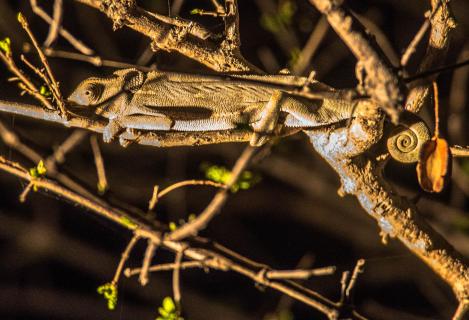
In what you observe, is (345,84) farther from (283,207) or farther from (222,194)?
(222,194)

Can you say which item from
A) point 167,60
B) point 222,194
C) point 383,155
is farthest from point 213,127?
point 167,60

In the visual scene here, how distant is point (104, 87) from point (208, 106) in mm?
478

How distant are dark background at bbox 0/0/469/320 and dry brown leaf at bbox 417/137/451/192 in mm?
1581

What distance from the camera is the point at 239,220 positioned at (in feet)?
12.0

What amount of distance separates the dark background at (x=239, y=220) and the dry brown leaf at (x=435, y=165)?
1581mm

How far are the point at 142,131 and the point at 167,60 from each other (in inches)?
44.3

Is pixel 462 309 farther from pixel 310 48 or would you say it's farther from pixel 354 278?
pixel 310 48

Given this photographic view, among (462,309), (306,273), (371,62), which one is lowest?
(306,273)

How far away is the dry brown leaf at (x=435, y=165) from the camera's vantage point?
5.69 ft

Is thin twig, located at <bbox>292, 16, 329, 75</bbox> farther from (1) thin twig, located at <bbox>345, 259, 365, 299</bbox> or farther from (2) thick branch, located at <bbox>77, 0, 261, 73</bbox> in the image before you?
(1) thin twig, located at <bbox>345, 259, 365, 299</bbox>

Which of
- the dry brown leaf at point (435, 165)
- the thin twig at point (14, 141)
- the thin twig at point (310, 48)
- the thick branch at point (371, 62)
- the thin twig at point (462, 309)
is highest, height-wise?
the thin twig at point (310, 48)

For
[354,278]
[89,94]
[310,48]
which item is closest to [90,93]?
[89,94]

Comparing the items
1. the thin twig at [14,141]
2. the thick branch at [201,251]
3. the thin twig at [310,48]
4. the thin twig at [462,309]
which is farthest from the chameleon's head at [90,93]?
the thin twig at [462,309]

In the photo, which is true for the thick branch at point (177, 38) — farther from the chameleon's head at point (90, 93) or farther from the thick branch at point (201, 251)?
the thick branch at point (201, 251)
